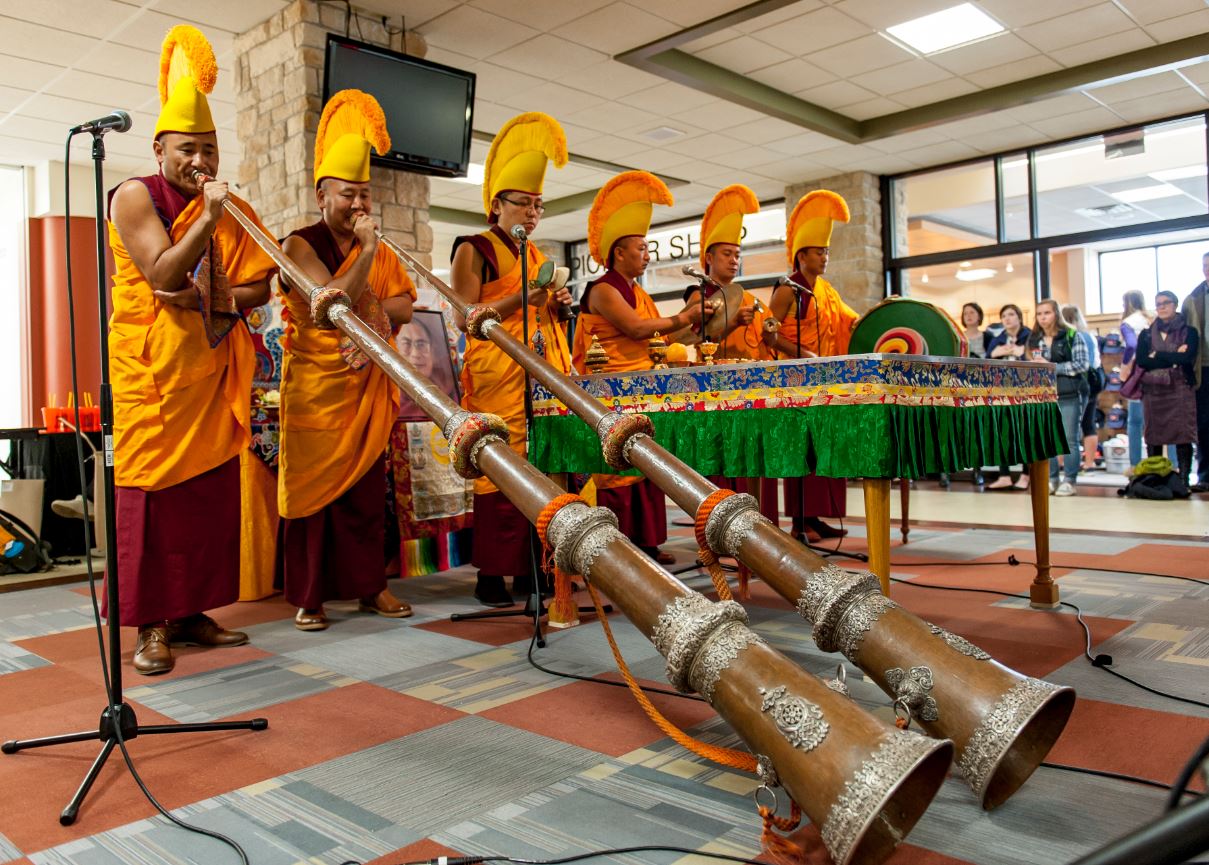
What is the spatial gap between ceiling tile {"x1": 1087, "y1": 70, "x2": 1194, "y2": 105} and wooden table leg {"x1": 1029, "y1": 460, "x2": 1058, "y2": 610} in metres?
5.50

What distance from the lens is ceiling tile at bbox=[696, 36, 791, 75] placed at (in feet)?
21.2

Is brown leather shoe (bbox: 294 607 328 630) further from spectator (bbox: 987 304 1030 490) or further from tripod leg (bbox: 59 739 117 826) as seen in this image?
spectator (bbox: 987 304 1030 490)

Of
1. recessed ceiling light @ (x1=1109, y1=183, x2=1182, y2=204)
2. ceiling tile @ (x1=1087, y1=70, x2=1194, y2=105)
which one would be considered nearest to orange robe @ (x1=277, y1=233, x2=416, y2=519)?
ceiling tile @ (x1=1087, y1=70, x2=1194, y2=105)

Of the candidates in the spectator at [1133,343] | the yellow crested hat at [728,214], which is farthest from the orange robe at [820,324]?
the spectator at [1133,343]

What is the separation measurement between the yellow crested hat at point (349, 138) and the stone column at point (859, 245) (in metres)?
6.85

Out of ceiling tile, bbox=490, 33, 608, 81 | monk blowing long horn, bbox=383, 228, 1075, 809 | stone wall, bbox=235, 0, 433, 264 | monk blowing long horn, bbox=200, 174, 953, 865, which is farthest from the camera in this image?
ceiling tile, bbox=490, 33, 608, 81

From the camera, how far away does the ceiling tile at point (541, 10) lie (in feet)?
18.3

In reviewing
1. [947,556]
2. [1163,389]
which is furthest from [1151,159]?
[947,556]

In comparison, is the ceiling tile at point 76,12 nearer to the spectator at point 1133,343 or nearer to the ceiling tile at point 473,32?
the ceiling tile at point 473,32

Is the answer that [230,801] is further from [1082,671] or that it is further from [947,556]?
[947,556]

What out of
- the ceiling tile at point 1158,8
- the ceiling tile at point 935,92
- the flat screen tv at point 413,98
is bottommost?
the flat screen tv at point 413,98

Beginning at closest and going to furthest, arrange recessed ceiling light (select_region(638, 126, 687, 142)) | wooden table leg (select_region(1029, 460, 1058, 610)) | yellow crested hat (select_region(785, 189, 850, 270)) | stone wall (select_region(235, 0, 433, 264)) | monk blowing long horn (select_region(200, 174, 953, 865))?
monk blowing long horn (select_region(200, 174, 953, 865)) → wooden table leg (select_region(1029, 460, 1058, 610)) → yellow crested hat (select_region(785, 189, 850, 270)) → stone wall (select_region(235, 0, 433, 264)) → recessed ceiling light (select_region(638, 126, 687, 142))

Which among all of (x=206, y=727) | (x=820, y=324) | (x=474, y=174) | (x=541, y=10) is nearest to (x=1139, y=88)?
(x=820, y=324)

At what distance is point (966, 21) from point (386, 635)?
5653 millimetres
